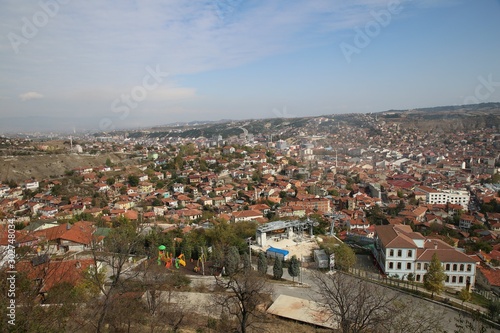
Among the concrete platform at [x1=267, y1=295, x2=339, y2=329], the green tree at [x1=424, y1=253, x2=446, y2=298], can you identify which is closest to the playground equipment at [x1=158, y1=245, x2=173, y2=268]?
the concrete platform at [x1=267, y1=295, x2=339, y2=329]

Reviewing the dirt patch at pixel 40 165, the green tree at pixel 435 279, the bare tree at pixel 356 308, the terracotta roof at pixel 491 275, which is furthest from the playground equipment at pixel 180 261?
the dirt patch at pixel 40 165

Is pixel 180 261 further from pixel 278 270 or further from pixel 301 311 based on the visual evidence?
pixel 301 311

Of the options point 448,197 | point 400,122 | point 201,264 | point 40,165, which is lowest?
point 448,197

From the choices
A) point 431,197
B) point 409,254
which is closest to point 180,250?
point 409,254

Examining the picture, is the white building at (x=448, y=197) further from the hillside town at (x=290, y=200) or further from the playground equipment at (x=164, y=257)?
the playground equipment at (x=164, y=257)

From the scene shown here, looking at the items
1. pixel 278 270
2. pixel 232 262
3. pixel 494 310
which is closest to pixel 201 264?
pixel 232 262

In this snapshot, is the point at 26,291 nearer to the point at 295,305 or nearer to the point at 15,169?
the point at 295,305
